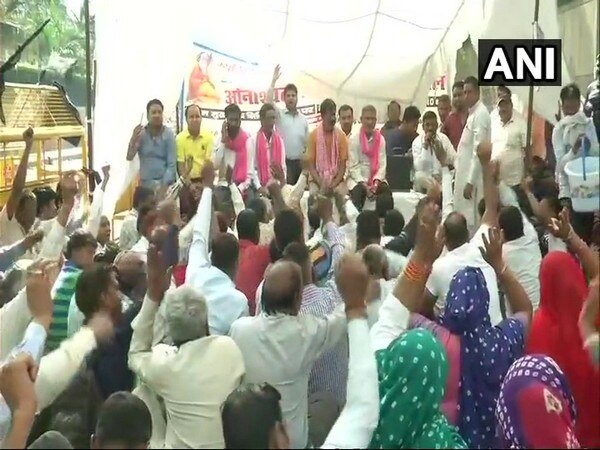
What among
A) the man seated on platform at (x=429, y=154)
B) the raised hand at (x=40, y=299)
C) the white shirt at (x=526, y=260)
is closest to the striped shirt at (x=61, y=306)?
the raised hand at (x=40, y=299)

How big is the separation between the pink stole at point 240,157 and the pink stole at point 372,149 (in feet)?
2.56

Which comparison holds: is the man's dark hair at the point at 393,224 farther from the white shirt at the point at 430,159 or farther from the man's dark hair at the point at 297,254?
the white shirt at the point at 430,159

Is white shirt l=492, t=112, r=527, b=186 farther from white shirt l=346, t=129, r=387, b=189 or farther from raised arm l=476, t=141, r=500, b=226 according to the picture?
raised arm l=476, t=141, r=500, b=226

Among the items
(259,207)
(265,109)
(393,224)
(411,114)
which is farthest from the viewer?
(411,114)

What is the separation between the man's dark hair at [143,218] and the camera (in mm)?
3815

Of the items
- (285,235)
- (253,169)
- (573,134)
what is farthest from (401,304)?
(253,169)

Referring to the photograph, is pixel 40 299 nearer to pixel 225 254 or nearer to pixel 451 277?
pixel 225 254

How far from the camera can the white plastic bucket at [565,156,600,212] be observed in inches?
98.0

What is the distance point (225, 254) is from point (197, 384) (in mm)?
892

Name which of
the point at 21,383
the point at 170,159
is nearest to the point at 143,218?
the point at 170,159

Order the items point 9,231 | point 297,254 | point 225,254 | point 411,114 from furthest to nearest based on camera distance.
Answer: point 411,114
point 9,231
point 225,254
point 297,254

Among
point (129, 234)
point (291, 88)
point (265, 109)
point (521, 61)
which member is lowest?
point (129, 234)

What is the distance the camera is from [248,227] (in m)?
3.61

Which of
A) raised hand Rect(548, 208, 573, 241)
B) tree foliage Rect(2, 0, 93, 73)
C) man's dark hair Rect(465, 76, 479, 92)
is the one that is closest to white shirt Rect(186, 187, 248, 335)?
raised hand Rect(548, 208, 573, 241)
